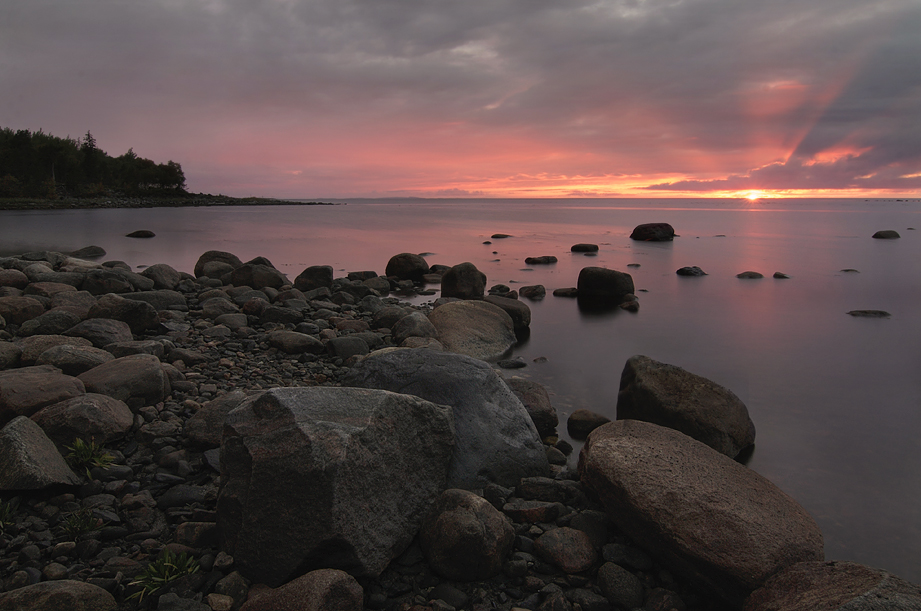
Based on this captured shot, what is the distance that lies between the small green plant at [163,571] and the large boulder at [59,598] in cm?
19

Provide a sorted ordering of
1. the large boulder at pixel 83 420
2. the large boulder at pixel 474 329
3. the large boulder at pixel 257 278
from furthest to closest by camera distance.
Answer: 1. the large boulder at pixel 257 278
2. the large boulder at pixel 474 329
3. the large boulder at pixel 83 420

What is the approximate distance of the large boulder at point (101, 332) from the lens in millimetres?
7105

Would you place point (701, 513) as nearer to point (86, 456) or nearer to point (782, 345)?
point (86, 456)

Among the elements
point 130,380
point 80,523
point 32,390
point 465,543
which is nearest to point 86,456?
point 80,523

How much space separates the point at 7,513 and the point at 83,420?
3.27ft

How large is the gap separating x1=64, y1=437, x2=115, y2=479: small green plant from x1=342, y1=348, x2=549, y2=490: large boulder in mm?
2213

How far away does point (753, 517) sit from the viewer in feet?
13.7

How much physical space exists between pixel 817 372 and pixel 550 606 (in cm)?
1023

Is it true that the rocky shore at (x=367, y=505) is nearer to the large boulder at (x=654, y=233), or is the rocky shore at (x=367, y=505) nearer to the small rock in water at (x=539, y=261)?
the small rock in water at (x=539, y=261)

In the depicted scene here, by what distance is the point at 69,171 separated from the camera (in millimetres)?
82875

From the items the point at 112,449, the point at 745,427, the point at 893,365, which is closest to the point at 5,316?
the point at 112,449

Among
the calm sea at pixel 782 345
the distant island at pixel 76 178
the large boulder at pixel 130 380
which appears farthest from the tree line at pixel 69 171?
the large boulder at pixel 130 380

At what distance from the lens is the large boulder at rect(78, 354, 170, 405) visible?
17.9ft

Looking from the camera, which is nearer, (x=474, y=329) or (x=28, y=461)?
(x=28, y=461)
